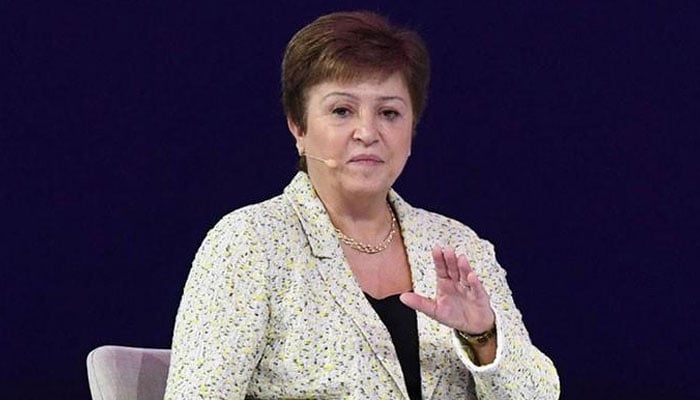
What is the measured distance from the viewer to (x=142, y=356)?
2658 mm

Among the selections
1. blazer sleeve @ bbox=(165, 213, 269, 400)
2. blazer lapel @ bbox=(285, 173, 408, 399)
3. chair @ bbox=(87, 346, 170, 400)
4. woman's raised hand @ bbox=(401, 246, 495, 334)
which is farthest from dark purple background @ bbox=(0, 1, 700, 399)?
woman's raised hand @ bbox=(401, 246, 495, 334)

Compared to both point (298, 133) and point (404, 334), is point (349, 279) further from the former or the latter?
point (298, 133)

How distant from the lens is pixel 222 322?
2.39 metres

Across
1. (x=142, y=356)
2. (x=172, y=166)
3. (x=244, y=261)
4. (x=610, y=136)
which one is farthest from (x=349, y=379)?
(x=610, y=136)

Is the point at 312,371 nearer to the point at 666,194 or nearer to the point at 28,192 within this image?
the point at 28,192

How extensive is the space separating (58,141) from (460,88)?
1.03 meters

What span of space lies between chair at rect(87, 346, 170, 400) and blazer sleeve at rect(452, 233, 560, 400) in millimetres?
548

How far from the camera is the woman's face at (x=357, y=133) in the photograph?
2.55 meters

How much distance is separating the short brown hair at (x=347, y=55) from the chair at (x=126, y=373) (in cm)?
48

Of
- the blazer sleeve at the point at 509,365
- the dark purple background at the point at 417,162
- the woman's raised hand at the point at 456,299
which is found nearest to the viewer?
the woman's raised hand at the point at 456,299

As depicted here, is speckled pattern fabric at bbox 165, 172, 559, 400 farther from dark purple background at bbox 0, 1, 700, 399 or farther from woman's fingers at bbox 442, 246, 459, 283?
dark purple background at bbox 0, 1, 700, 399

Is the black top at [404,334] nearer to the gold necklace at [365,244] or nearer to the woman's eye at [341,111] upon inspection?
the gold necklace at [365,244]

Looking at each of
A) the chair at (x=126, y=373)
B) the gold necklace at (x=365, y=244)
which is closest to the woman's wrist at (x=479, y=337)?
the gold necklace at (x=365, y=244)

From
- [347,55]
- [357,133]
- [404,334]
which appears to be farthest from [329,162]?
[404,334]
